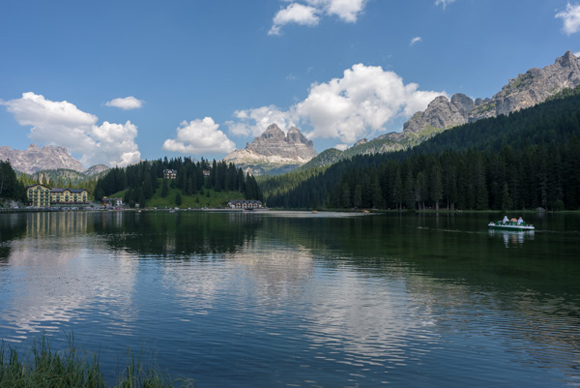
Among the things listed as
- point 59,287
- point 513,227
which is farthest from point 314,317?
point 513,227

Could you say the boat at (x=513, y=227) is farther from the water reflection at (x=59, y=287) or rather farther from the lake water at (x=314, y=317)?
the water reflection at (x=59, y=287)

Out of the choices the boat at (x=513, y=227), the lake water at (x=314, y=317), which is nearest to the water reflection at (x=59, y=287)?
the lake water at (x=314, y=317)

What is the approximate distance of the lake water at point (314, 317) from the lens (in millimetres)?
15805

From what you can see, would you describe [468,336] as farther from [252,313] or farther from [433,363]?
[252,313]

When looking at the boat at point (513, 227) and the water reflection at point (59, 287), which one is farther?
the boat at point (513, 227)

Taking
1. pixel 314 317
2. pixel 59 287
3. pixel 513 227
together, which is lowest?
pixel 314 317

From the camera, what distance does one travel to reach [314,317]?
23.1 metres

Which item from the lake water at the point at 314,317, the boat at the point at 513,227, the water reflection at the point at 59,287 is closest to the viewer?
the lake water at the point at 314,317

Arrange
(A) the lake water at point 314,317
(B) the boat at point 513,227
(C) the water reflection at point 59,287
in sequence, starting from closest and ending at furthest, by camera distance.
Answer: (A) the lake water at point 314,317
(C) the water reflection at point 59,287
(B) the boat at point 513,227

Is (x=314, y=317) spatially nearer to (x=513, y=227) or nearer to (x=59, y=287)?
(x=59, y=287)

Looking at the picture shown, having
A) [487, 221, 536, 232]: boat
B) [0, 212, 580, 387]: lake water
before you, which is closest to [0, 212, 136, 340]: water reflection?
[0, 212, 580, 387]: lake water

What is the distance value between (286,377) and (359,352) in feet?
14.2

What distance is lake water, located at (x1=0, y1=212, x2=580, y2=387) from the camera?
15805 millimetres

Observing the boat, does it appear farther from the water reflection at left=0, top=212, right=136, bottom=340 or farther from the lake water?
the water reflection at left=0, top=212, right=136, bottom=340
